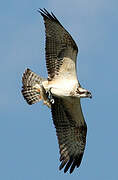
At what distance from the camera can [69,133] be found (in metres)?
16.4

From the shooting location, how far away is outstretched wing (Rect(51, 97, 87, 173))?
16.2 meters

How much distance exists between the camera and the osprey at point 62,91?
15.2 m

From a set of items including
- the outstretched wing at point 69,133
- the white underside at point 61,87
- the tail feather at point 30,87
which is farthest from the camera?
the tail feather at point 30,87

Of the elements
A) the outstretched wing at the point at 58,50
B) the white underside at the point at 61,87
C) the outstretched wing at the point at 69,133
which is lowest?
the outstretched wing at the point at 69,133

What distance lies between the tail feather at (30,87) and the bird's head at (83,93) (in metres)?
1.70

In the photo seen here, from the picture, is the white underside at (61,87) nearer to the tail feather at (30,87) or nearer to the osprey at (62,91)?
the osprey at (62,91)

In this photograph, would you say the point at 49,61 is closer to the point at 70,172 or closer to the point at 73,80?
the point at 73,80

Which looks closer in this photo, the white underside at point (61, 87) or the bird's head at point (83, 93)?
the bird's head at point (83, 93)

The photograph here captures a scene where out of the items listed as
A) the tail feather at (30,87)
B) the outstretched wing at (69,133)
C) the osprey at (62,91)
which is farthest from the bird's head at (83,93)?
the tail feather at (30,87)

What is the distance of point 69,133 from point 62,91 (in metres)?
1.52

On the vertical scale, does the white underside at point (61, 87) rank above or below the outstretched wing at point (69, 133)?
above

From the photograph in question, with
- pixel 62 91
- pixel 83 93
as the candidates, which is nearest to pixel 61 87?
pixel 62 91

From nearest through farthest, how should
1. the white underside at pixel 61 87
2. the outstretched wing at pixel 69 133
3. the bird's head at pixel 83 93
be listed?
the bird's head at pixel 83 93
the white underside at pixel 61 87
the outstretched wing at pixel 69 133

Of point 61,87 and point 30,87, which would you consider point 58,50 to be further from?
point 30,87
